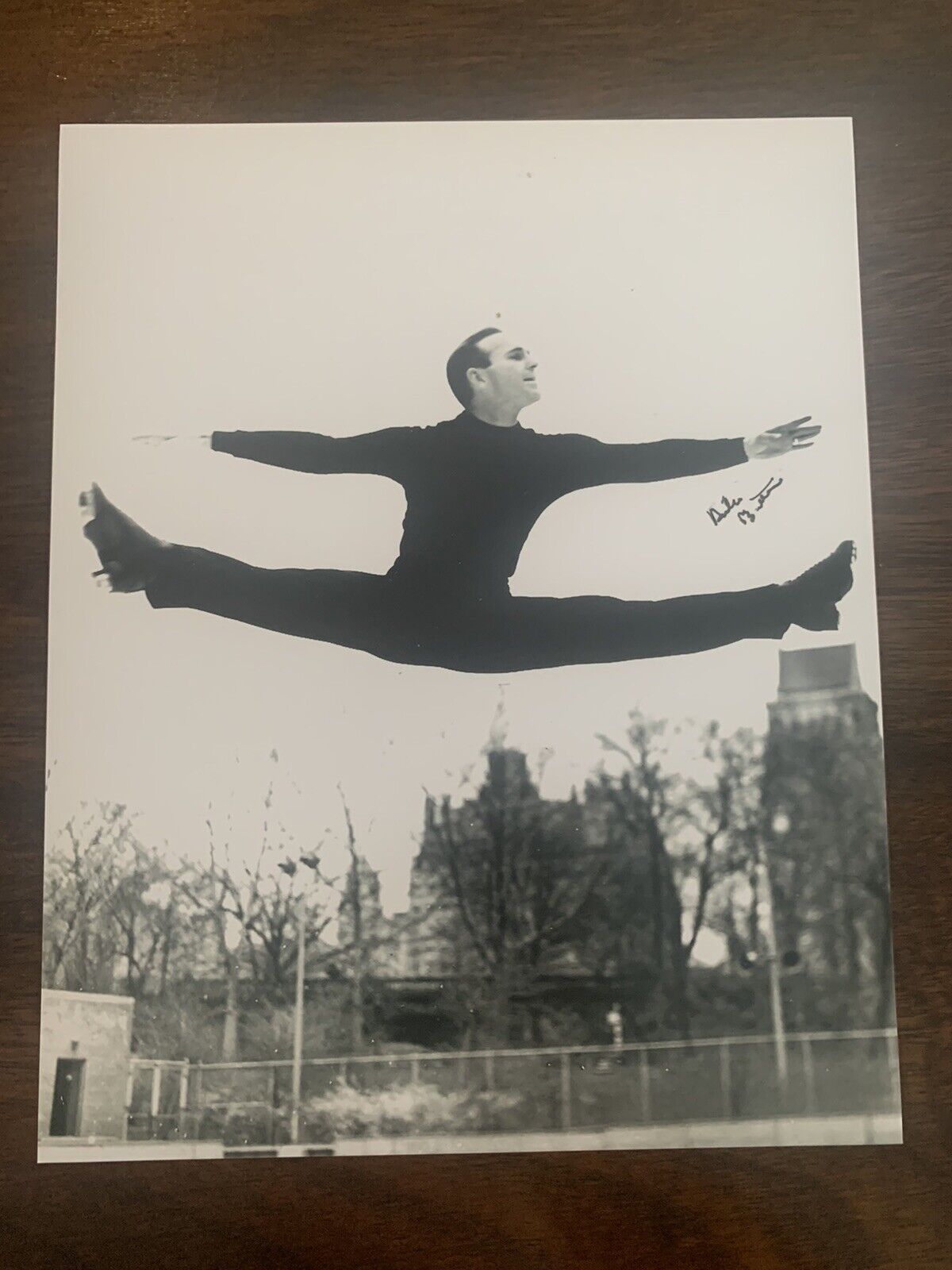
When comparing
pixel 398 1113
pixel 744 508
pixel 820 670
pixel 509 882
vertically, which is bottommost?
pixel 398 1113

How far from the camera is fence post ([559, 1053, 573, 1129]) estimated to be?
2.12 feet

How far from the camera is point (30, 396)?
0.69 m

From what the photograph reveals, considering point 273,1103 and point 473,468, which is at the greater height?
point 473,468

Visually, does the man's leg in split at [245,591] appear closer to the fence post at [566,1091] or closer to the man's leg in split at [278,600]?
the man's leg in split at [278,600]

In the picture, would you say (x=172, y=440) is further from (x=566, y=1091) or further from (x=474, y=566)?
(x=566, y=1091)

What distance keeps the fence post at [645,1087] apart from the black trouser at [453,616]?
26cm

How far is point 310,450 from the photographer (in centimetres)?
69

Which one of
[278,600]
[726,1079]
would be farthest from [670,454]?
[726,1079]

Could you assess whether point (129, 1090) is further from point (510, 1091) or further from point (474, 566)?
point (474, 566)

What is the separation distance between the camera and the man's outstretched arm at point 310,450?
2.27 feet

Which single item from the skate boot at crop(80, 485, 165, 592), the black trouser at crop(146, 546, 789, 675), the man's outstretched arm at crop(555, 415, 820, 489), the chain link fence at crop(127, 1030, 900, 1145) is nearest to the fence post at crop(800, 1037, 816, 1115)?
the chain link fence at crop(127, 1030, 900, 1145)

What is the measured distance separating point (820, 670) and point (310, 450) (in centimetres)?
38

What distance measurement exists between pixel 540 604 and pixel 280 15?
0.46 m

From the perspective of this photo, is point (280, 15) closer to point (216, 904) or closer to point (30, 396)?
point (30, 396)
